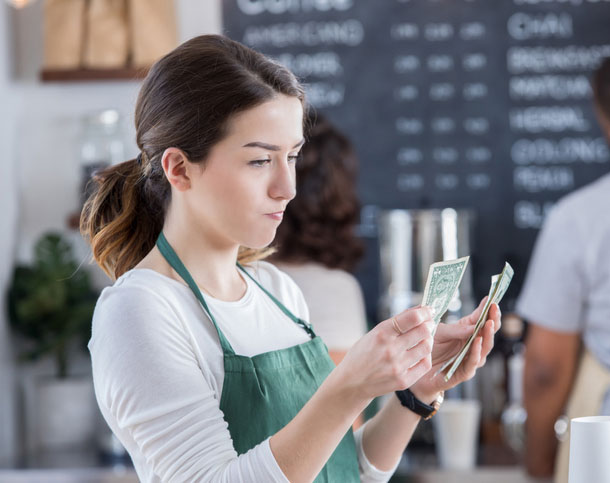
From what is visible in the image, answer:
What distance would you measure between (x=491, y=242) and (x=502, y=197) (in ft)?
0.51

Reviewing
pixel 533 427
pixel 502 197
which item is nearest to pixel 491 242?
pixel 502 197

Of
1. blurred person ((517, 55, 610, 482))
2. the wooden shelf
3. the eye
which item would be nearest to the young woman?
the eye

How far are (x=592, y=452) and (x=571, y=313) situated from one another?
116cm

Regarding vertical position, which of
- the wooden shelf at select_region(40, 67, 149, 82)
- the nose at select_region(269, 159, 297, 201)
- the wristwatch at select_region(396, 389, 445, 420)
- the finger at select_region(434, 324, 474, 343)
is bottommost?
the wristwatch at select_region(396, 389, 445, 420)

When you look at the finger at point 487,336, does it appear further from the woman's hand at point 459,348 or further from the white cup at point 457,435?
the white cup at point 457,435

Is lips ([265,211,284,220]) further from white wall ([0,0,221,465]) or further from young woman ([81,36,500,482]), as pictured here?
white wall ([0,0,221,465])

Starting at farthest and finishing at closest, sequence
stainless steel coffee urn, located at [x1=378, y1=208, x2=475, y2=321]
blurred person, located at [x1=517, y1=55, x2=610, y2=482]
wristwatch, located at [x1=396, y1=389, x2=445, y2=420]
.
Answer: stainless steel coffee urn, located at [x1=378, y1=208, x2=475, y2=321] < blurred person, located at [x1=517, y1=55, x2=610, y2=482] < wristwatch, located at [x1=396, y1=389, x2=445, y2=420]

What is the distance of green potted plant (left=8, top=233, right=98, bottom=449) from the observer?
8.48ft

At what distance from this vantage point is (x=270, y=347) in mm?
1215

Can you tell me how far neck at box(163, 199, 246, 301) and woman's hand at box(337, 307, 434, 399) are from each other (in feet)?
0.97

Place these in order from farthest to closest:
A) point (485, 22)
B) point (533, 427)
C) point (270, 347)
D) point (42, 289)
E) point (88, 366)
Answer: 1. point (485, 22)
2. point (88, 366)
3. point (42, 289)
4. point (533, 427)
5. point (270, 347)

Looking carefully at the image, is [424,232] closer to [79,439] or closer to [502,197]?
[502,197]

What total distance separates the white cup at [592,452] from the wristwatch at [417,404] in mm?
292

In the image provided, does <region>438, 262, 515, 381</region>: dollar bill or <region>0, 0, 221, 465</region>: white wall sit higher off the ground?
<region>0, 0, 221, 465</region>: white wall
